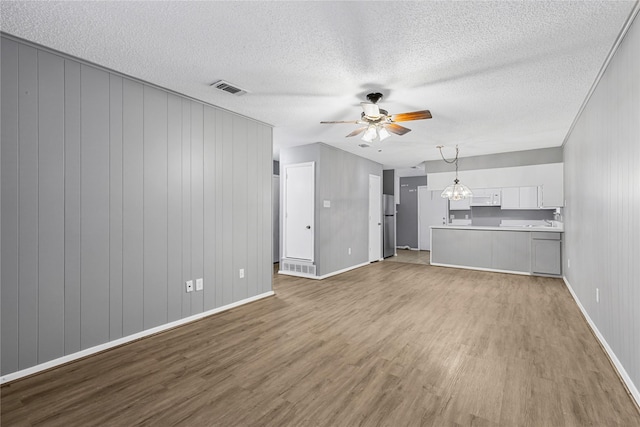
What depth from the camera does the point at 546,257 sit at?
5.98 metres

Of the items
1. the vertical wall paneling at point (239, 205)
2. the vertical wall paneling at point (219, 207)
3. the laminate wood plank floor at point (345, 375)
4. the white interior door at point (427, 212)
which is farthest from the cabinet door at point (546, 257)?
the vertical wall paneling at point (219, 207)

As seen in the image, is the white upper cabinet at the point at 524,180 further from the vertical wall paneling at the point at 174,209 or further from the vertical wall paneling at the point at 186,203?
the vertical wall paneling at the point at 174,209

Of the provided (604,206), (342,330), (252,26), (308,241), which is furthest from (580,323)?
(252,26)

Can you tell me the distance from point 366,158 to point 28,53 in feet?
19.4

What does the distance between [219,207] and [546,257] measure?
6.09m

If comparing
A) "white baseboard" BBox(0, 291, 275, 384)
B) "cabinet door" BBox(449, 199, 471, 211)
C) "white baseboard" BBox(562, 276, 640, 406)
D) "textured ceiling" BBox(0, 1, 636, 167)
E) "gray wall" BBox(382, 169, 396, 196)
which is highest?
"textured ceiling" BBox(0, 1, 636, 167)

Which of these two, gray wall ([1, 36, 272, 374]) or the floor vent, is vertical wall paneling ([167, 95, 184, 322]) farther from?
the floor vent

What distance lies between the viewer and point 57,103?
253 centimetres

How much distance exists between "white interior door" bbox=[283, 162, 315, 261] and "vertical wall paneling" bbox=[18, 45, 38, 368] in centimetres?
398

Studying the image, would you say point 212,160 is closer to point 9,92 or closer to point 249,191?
point 249,191

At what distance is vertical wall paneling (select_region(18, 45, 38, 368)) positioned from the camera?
91.7 inches

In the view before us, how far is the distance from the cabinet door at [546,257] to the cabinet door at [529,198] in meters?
0.95

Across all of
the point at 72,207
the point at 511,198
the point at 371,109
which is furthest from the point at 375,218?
the point at 72,207

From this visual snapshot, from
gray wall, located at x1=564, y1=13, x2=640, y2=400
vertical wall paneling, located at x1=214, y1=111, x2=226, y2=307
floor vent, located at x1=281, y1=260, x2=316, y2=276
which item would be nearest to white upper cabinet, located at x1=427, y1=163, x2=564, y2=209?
gray wall, located at x1=564, y1=13, x2=640, y2=400
